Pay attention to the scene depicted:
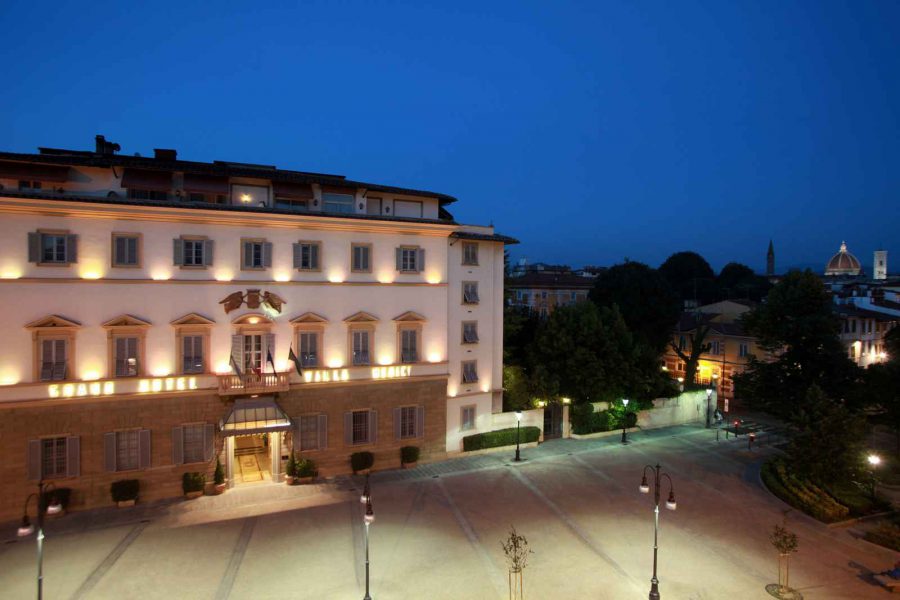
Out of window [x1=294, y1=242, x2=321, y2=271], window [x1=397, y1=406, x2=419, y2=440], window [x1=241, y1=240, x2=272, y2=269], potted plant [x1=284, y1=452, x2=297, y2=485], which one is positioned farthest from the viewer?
window [x1=397, y1=406, x2=419, y2=440]

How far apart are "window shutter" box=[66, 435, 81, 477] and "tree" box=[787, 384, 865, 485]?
34.7m

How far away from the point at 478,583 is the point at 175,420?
16409mm

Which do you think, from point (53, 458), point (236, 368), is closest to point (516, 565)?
point (236, 368)

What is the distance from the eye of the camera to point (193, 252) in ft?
83.5

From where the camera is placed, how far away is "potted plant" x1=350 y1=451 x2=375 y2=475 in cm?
2847

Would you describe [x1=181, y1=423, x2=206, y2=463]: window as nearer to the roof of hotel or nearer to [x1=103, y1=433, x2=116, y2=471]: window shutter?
[x1=103, y1=433, x2=116, y2=471]: window shutter

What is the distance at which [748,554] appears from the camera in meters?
20.5

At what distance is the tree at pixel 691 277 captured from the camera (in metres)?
97.8

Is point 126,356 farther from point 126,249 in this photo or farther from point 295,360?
point 295,360

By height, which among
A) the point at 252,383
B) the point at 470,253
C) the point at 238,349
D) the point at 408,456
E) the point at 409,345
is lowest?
the point at 408,456

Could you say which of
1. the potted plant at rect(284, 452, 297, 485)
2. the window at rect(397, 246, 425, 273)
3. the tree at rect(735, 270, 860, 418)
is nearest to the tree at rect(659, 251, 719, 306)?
the tree at rect(735, 270, 860, 418)

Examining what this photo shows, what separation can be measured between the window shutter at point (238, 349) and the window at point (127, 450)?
541 centimetres

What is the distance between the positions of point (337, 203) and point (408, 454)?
48.9ft

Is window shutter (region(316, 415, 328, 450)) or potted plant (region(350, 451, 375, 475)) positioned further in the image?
potted plant (region(350, 451, 375, 475))
